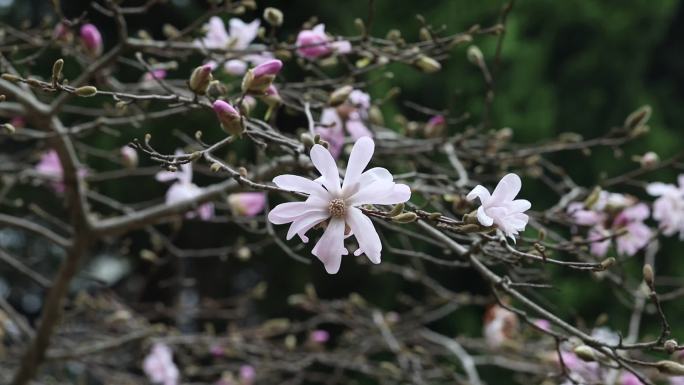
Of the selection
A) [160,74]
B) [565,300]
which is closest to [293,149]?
[160,74]

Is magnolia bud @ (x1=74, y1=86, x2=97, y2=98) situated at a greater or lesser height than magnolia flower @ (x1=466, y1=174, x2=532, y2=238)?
greater

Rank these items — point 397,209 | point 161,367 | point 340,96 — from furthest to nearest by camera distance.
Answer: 1. point 161,367
2. point 340,96
3. point 397,209

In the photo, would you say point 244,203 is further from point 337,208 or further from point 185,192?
point 337,208

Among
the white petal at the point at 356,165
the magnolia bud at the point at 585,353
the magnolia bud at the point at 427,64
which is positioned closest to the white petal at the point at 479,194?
the white petal at the point at 356,165

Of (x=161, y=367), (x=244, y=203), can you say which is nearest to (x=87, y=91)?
(x=244, y=203)

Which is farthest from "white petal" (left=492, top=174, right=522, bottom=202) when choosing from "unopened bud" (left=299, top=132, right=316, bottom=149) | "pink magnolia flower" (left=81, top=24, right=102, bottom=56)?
"pink magnolia flower" (left=81, top=24, right=102, bottom=56)

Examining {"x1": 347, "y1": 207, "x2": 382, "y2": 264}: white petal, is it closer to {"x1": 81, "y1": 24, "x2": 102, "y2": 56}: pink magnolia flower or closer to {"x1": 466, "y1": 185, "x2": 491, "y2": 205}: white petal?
{"x1": 466, "y1": 185, "x2": 491, "y2": 205}: white petal
